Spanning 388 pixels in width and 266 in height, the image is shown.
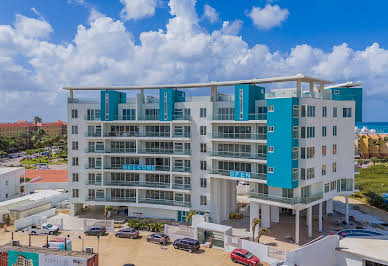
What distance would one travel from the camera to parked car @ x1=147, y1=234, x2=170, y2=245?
3791 centimetres

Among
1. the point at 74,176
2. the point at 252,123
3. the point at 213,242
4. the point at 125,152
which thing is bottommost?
the point at 213,242

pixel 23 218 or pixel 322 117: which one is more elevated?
pixel 322 117

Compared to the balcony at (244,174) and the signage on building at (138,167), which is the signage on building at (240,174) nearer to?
the balcony at (244,174)

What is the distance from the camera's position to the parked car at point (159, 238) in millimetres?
37906

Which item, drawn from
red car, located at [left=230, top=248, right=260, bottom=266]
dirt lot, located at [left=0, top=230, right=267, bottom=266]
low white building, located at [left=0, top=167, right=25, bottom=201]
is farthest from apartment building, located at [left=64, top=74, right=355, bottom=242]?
low white building, located at [left=0, top=167, right=25, bottom=201]

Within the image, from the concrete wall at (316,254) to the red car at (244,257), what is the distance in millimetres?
3408

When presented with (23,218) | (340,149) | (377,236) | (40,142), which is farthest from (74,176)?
(40,142)

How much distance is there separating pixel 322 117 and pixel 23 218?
43.8 metres

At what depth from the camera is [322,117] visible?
128 ft

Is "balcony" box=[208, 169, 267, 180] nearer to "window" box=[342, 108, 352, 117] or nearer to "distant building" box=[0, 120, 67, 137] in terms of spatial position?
"window" box=[342, 108, 352, 117]

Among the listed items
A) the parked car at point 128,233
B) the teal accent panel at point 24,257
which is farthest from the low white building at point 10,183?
the teal accent panel at point 24,257

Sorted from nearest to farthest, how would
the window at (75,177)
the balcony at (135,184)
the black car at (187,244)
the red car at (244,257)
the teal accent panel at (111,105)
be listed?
the red car at (244,257) → the black car at (187,244) → the balcony at (135,184) → the teal accent panel at (111,105) → the window at (75,177)

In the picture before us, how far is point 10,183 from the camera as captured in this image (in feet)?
195

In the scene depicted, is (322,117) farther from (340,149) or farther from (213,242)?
(213,242)
